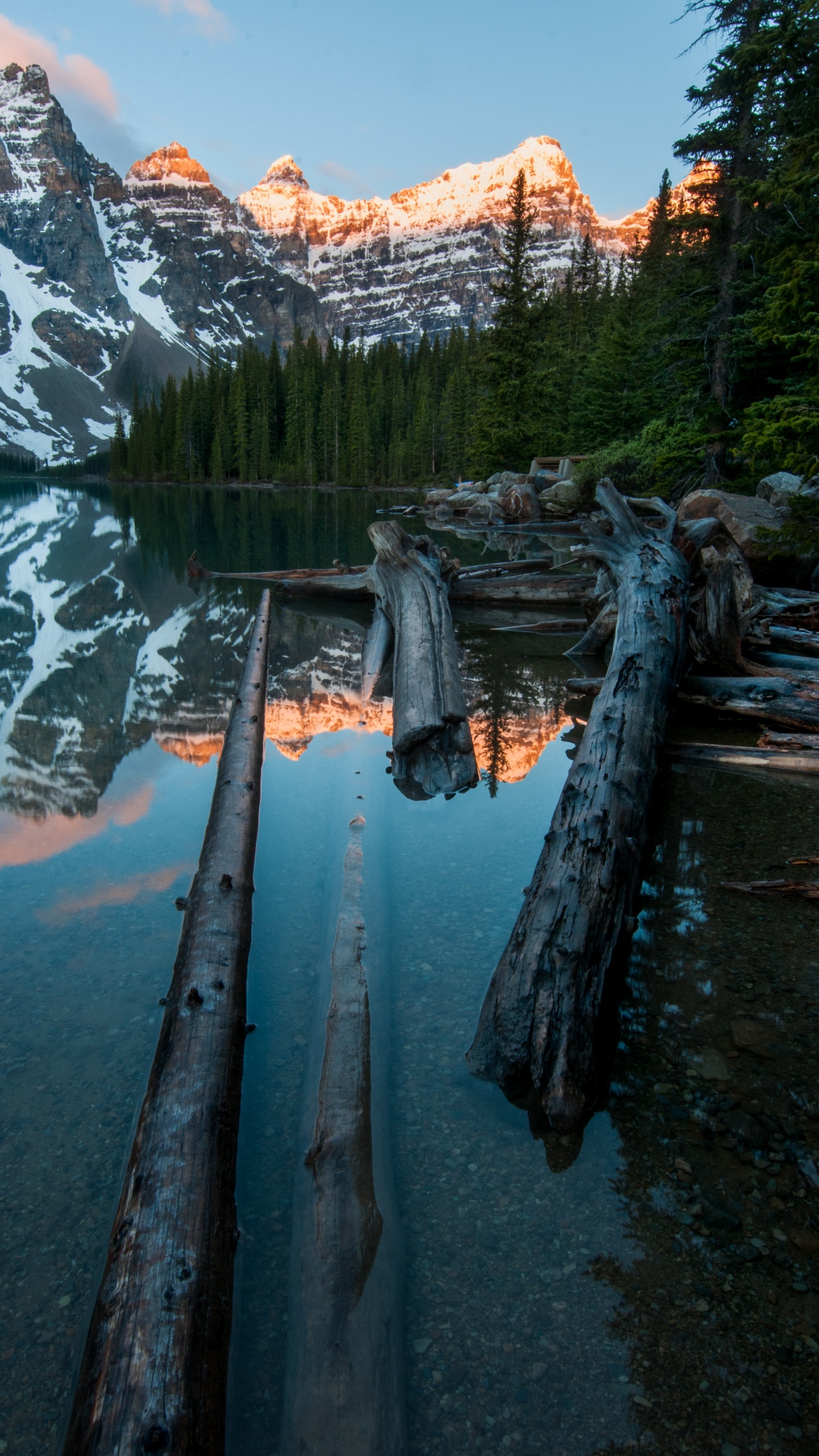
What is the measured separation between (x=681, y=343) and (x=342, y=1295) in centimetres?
2332

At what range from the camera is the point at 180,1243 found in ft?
7.27

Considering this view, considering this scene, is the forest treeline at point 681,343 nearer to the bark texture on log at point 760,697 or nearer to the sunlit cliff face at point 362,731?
the bark texture on log at point 760,697

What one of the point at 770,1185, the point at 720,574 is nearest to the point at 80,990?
the point at 770,1185

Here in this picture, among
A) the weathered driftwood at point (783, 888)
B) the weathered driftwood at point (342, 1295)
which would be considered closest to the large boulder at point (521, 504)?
the weathered driftwood at point (783, 888)

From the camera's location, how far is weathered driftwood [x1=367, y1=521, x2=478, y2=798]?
21.8 feet

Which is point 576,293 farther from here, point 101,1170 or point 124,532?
point 101,1170

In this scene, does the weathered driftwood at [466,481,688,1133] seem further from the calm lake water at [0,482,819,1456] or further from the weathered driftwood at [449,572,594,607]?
the weathered driftwood at [449,572,594,607]

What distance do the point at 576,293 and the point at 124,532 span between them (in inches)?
1993

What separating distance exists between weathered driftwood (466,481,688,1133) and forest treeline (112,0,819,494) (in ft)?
15.6

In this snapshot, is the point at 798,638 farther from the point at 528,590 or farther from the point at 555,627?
the point at 528,590

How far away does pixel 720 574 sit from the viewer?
8.70 metres

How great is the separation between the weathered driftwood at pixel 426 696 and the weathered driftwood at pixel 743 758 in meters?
1.99

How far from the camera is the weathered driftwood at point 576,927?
124 inches

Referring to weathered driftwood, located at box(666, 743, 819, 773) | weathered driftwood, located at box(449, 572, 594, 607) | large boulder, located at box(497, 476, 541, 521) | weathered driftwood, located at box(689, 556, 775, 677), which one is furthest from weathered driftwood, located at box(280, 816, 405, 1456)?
large boulder, located at box(497, 476, 541, 521)
